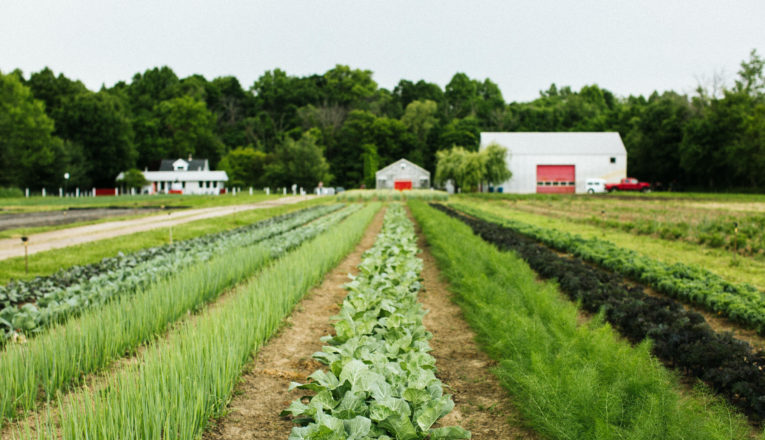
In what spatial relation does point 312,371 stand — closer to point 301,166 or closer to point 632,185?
point 632,185

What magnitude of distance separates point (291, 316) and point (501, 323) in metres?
2.73

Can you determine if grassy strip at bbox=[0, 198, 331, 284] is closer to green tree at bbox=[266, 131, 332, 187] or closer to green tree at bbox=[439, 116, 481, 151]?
green tree at bbox=[266, 131, 332, 187]

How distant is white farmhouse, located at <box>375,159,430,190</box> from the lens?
2479 inches

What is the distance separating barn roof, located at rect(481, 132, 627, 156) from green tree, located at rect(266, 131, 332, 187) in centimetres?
1894

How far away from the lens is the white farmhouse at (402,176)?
62969 millimetres

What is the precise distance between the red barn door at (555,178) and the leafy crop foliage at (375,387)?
51807 millimetres

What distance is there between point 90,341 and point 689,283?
7165mm

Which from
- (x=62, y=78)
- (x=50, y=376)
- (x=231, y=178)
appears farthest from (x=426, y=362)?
(x=62, y=78)

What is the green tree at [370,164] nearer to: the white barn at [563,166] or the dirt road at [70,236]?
the white barn at [563,166]

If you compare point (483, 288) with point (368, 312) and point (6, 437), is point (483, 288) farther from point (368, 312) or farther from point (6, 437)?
point (6, 437)

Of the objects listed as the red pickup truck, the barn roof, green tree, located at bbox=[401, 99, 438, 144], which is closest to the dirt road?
the barn roof

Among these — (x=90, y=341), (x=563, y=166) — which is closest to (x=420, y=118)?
(x=563, y=166)

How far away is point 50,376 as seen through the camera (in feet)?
13.1

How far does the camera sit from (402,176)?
6306cm
